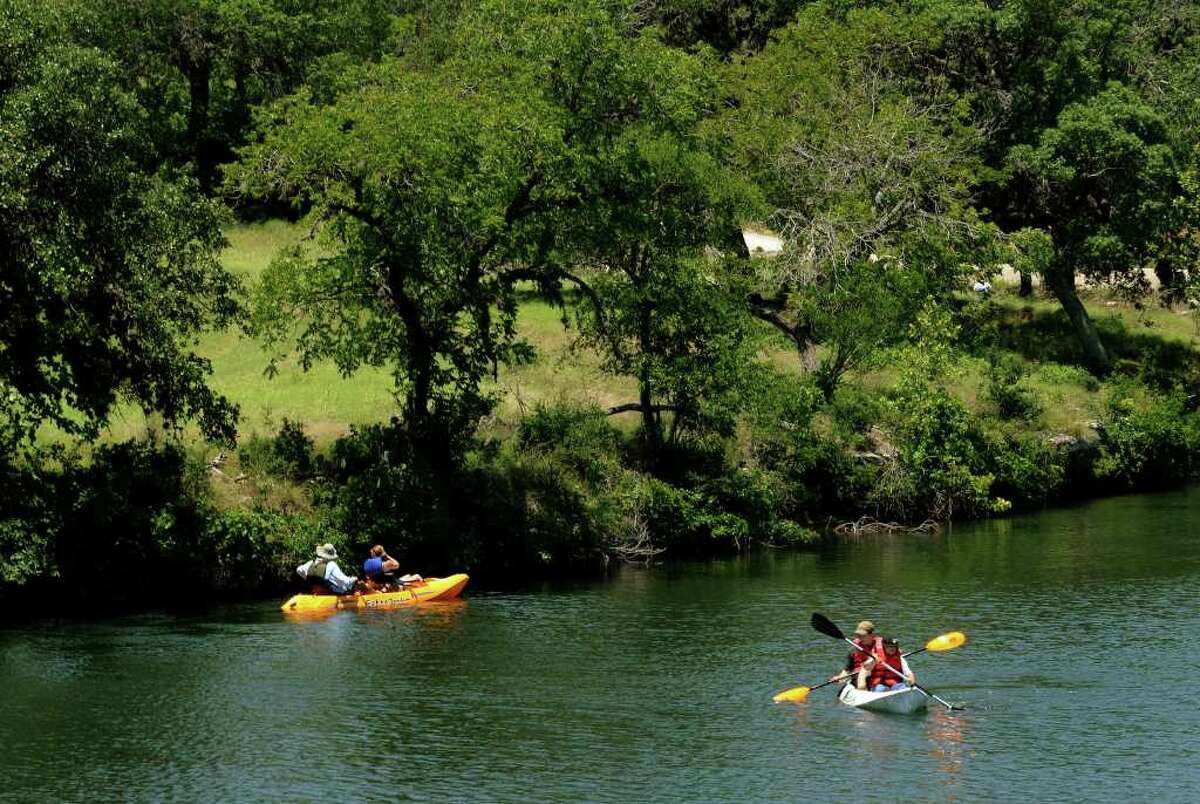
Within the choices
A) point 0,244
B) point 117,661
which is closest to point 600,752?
point 117,661

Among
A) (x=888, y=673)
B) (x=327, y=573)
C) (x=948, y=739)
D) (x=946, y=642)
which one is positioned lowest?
(x=948, y=739)

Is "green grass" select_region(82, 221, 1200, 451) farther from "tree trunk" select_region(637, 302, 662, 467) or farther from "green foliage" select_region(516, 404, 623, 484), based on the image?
"tree trunk" select_region(637, 302, 662, 467)

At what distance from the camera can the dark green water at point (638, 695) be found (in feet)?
80.2

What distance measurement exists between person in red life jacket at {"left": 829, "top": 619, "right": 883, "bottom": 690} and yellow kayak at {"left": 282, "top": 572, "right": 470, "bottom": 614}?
11581 mm

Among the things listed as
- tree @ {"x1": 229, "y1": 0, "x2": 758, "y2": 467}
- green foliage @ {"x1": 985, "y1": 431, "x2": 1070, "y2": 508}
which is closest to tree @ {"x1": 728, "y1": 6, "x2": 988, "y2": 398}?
green foliage @ {"x1": 985, "y1": 431, "x2": 1070, "y2": 508}

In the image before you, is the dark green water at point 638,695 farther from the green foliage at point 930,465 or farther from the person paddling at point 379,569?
the green foliage at point 930,465

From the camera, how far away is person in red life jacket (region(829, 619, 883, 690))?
2834 cm

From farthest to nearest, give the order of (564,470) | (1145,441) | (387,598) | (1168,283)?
(1168,283) < (1145,441) < (564,470) < (387,598)

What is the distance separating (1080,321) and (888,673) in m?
33.5

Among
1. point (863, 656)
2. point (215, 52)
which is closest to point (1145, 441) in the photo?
point (863, 656)

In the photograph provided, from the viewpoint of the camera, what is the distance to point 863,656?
93.8 feet

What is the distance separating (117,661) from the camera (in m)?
31.6

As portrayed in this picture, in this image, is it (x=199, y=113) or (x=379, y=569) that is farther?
(x=199, y=113)

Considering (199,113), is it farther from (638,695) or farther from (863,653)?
(863,653)
